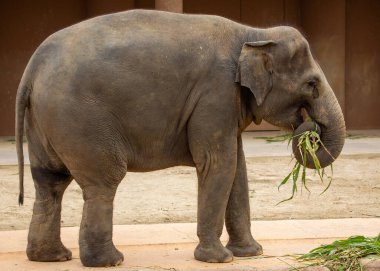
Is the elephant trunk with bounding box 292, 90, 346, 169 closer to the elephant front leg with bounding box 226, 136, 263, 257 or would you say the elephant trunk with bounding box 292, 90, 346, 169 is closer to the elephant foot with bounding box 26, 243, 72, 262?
the elephant front leg with bounding box 226, 136, 263, 257

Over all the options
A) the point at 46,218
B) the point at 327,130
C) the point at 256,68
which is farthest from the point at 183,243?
the point at 256,68

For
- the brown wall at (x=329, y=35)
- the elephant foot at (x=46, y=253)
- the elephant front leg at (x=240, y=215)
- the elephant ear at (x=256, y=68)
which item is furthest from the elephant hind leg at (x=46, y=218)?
the brown wall at (x=329, y=35)

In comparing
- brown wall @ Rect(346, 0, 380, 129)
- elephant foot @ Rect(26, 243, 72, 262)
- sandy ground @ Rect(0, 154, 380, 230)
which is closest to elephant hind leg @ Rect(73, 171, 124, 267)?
elephant foot @ Rect(26, 243, 72, 262)

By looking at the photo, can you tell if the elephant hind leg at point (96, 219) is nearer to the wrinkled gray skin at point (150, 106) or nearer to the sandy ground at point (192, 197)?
the wrinkled gray skin at point (150, 106)

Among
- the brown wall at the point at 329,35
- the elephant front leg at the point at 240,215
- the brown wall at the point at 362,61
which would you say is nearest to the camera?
the elephant front leg at the point at 240,215

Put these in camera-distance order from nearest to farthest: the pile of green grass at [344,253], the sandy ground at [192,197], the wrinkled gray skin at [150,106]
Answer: the wrinkled gray skin at [150,106] < the pile of green grass at [344,253] < the sandy ground at [192,197]

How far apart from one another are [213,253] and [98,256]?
2.54 ft

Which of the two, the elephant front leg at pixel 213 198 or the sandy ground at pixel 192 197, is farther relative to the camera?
the sandy ground at pixel 192 197

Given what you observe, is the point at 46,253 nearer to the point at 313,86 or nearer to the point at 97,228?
the point at 97,228

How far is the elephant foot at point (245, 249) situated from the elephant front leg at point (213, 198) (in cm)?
27

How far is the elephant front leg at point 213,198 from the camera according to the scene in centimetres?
710

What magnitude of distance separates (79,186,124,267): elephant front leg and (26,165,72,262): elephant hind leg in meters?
0.30

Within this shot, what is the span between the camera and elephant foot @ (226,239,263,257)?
752 centimetres

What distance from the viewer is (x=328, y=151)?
722 centimetres
